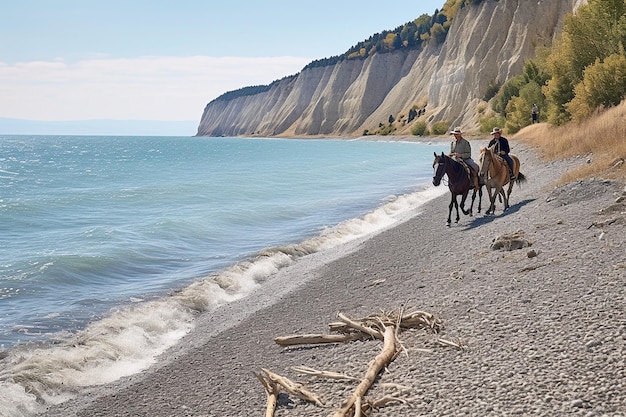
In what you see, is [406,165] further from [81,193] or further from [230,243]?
[230,243]

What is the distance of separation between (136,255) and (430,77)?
10376 centimetres

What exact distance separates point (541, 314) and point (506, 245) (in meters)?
4.27

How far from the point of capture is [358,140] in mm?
124875

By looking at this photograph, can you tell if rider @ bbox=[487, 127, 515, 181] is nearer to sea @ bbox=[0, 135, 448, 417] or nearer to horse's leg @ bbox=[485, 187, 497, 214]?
horse's leg @ bbox=[485, 187, 497, 214]

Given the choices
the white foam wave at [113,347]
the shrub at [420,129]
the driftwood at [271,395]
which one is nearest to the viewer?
the driftwood at [271,395]

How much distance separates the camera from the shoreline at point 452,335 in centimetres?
545

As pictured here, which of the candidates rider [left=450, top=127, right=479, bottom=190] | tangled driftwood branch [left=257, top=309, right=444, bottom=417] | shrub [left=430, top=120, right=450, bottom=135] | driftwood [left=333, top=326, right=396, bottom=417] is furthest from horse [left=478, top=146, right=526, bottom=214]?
shrub [left=430, top=120, right=450, bottom=135]

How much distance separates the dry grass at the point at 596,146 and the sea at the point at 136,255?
19.5 ft

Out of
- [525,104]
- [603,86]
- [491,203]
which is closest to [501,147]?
[491,203]

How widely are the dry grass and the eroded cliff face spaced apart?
4059 cm

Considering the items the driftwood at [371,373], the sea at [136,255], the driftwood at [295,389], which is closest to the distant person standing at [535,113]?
the sea at [136,255]

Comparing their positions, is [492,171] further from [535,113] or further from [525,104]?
[525,104]

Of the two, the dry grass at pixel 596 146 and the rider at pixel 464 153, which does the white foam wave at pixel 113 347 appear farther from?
the dry grass at pixel 596 146

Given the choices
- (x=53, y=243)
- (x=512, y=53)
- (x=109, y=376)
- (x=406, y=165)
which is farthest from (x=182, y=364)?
(x=512, y=53)
